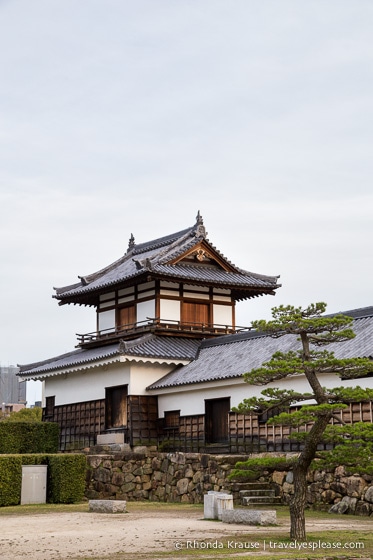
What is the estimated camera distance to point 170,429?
112 feet

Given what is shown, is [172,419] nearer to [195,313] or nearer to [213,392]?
[213,392]

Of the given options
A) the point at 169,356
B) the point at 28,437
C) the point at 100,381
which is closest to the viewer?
the point at 169,356

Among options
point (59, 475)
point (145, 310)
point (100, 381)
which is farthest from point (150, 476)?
point (145, 310)

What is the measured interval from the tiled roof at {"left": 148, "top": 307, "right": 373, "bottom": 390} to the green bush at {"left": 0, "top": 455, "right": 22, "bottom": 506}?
8459 millimetres

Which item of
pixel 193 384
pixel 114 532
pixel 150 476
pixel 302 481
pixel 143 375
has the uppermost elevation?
pixel 143 375

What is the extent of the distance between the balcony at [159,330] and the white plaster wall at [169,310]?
0.27m

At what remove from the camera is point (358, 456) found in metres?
17.1

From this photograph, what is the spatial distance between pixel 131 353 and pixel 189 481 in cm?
696

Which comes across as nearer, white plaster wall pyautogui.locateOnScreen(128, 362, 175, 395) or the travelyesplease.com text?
the travelyesplease.com text

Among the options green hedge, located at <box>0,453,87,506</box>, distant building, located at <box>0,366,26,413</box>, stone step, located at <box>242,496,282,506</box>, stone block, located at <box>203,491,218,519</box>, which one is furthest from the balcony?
distant building, located at <box>0,366,26,413</box>

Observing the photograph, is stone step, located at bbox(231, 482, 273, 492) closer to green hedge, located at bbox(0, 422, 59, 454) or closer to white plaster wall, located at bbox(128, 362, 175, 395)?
white plaster wall, located at bbox(128, 362, 175, 395)

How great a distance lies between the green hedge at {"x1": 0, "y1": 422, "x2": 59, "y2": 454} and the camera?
35.0m

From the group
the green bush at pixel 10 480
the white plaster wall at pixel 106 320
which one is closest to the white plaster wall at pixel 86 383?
the white plaster wall at pixel 106 320

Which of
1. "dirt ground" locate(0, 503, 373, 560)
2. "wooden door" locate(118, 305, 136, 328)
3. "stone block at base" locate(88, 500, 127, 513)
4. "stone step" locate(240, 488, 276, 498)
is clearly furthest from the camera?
"wooden door" locate(118, 305, 136, 328)
